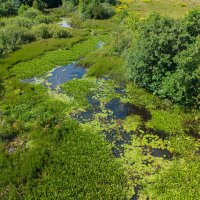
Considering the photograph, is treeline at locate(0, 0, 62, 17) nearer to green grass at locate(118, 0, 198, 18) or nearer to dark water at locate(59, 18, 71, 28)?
dark water at locate(59, 18, 71, 28)

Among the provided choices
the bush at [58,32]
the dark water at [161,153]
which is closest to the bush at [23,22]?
the bush at [58,32]

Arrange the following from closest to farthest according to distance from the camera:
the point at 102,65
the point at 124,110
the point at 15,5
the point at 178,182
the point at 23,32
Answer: the point at 178,182 → the point at 124,110 → the point at 102,65 → the point at 23,32 → the point at 15,5

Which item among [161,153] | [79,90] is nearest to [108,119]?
[161,153]

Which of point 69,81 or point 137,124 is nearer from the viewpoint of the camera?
point 137,124

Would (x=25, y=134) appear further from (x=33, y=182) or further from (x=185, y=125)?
(x=185, y=125)

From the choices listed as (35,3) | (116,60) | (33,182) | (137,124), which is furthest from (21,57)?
(35,3)

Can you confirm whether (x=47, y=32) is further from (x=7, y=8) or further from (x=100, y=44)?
(x=7, y=8)
